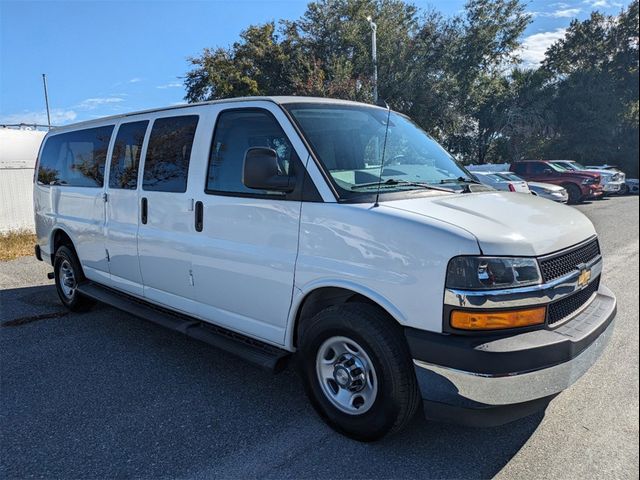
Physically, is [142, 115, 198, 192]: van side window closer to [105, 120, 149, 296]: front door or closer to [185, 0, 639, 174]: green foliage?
[105, 120, 149, 296]: front door

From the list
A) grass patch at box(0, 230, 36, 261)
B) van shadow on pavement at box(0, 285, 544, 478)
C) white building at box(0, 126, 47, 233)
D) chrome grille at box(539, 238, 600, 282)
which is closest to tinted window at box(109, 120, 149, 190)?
van shadow on pavement at box(0, 285, 544, 478)

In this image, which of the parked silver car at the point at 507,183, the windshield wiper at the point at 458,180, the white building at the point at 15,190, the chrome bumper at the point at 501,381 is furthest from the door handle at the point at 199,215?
the white building at the point at 15,190

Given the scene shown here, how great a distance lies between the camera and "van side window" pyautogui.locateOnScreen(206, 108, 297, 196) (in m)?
3.54

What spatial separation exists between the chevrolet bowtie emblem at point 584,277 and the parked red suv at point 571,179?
17.3 metres

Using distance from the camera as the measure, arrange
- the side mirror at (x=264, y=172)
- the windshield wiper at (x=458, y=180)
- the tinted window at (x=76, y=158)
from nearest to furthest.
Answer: the side mirror at (x=264, y=172) < the windshield wiper at (x=458, y=180) < the tinted window at (x=76, y=158)

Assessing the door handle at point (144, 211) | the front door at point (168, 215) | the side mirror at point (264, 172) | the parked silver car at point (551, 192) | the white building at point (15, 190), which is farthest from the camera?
the parked silver car at point (551, 192)

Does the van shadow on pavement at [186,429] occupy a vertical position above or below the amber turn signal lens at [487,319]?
below

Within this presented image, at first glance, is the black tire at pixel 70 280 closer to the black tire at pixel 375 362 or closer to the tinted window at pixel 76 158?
the tinted window at pixel 76 158

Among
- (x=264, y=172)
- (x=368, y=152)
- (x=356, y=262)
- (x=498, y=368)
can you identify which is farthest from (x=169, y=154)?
(x=498, y=368)

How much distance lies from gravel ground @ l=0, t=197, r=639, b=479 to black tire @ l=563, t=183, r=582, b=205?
1589cm

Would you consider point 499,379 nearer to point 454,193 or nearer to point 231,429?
point 454,193

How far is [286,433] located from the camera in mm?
3234

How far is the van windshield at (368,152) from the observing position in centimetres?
331

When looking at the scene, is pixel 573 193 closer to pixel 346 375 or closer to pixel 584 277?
pixel 584 277
